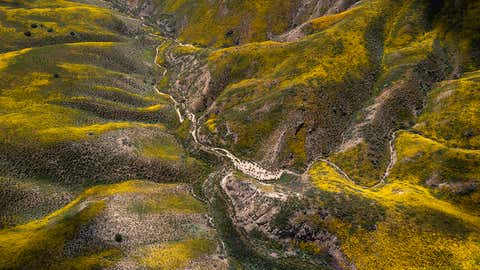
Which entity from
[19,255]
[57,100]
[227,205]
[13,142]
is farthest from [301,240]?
[57,100]

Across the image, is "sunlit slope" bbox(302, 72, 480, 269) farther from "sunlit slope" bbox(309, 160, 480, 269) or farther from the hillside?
the hillside

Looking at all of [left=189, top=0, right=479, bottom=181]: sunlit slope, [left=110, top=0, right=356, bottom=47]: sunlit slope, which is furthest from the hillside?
[left=110, top=0, right=356, bottom=47]: sunlit slope

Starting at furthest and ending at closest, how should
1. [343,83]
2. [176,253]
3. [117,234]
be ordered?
[343,83] → [117,234] → [176,253]

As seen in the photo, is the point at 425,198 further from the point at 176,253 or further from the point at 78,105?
the point at 78,105

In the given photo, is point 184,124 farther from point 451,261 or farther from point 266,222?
point 451,261

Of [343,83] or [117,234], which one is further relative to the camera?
[343,83]

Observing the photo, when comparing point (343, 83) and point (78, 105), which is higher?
point (343, 83)

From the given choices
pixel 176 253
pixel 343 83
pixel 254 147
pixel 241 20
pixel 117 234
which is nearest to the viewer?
pixel 176 253

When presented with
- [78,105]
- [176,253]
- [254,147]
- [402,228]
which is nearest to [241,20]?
[254,147]
